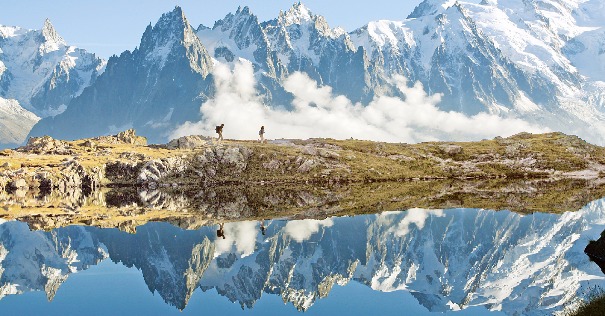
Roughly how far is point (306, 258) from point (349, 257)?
4.74 metres

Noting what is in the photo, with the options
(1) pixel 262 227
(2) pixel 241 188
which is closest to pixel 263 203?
(1) pixel 262 227

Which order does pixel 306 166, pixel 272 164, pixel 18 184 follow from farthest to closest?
pixel 306 166 → pixel 272 164 → pixel 18 184

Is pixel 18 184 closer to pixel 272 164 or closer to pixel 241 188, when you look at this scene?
pixel 241 188

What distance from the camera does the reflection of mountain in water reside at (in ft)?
173

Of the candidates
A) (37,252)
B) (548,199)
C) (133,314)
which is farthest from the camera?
(548,199)

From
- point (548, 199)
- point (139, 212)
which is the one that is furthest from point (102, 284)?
point (548, 199)

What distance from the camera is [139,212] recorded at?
111 metres

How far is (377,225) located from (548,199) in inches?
1936

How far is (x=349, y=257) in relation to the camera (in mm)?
67250

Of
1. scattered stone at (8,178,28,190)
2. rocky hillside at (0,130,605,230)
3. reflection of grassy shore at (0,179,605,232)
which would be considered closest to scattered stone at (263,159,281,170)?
rocky hillside at (0,130,605,230)

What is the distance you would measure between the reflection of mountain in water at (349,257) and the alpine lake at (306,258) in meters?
0.21

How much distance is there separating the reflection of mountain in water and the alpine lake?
0.69 feet

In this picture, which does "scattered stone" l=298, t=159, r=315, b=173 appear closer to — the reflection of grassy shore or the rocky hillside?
the rocky hillside

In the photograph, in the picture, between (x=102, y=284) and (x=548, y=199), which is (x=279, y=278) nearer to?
(x=102, y=284)
